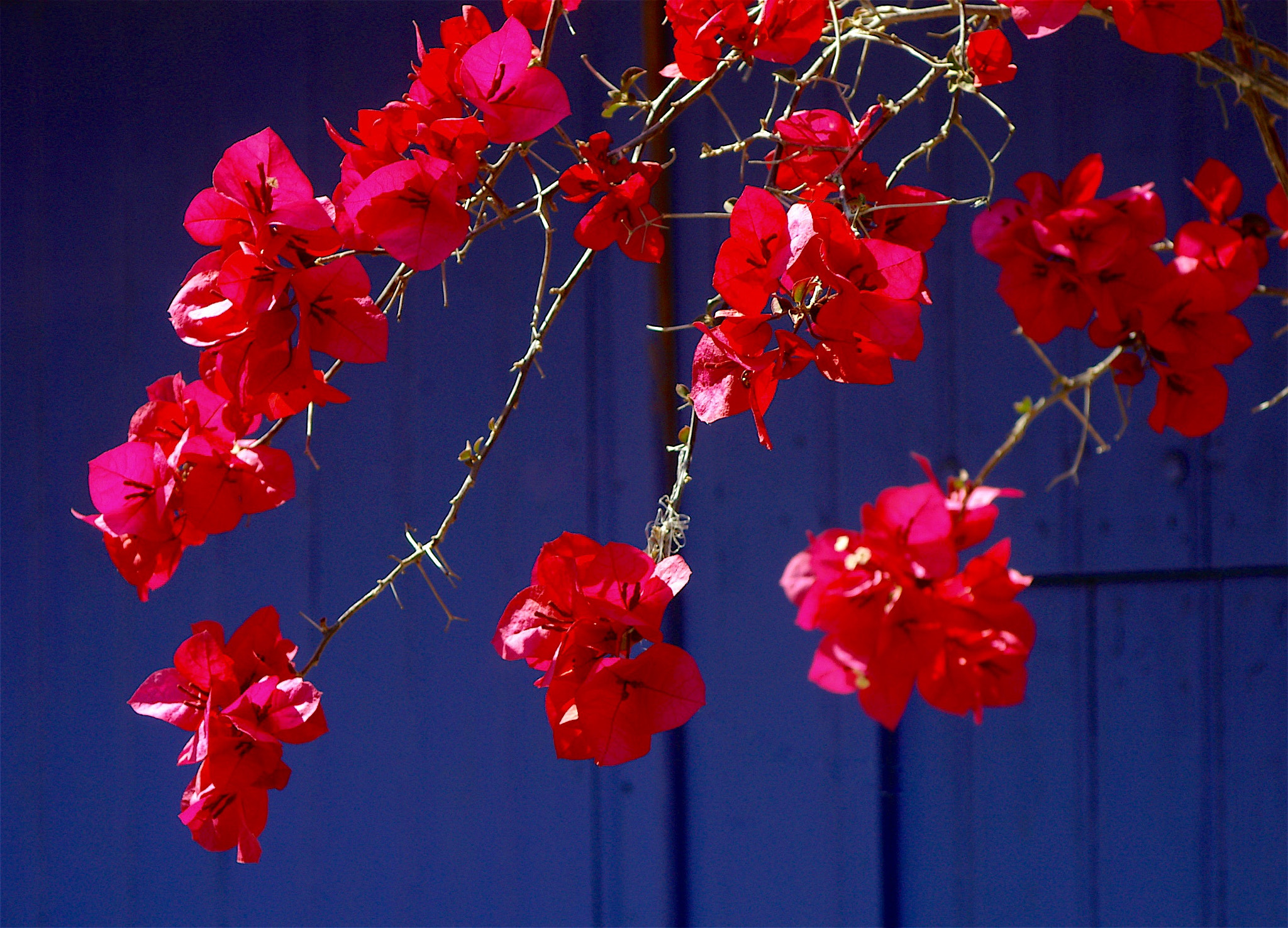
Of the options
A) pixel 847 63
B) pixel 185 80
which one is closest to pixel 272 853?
pixel 185 80

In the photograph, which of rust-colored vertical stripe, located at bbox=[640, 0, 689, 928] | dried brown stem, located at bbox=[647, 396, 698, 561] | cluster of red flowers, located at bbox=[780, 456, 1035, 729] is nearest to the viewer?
cluster of red flowers, located at bbox=[780, 456, 1035, 729]

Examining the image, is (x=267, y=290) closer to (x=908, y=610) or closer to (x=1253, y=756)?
(x=908, y=610)

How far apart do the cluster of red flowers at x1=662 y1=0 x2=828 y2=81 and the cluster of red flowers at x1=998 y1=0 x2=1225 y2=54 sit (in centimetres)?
11

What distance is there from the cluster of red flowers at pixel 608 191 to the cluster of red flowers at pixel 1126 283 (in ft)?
0.65

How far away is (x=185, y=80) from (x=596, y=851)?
46.5 inches

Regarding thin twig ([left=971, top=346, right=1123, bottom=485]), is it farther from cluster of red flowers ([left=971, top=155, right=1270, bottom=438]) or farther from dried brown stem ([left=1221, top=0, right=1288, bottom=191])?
dried brown stem ([left=1221, top=0, right=1288, bottom=191])

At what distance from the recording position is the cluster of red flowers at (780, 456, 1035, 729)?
37 centimetres

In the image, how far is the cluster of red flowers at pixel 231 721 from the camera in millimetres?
473

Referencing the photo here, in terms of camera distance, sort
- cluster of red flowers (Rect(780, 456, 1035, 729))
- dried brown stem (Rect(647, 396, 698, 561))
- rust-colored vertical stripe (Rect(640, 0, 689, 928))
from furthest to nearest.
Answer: rust-colored vertical stripe (Rect(640, 0, 689, 928)) → dried brown stem (Rect(647, 396, 698, 561)) → cluster of red flowers (Rect(780, 456, 1035, 729))

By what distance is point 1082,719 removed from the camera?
1.20 metres

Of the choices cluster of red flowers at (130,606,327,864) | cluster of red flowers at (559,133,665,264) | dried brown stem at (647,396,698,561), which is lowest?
cluster of red flowers at (130,606,327,864)

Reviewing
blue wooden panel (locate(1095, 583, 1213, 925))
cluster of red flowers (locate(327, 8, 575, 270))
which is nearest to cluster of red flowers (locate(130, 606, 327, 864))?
cluster of red flowers (locate(327, 8, 575, 270))

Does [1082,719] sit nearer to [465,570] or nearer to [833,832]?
[833,832]

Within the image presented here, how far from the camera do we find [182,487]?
48 cm
